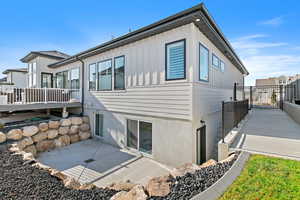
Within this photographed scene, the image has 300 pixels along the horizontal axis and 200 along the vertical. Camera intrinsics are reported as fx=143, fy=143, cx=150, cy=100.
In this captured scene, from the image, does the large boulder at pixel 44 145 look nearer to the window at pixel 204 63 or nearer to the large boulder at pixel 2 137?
the large boulder at pixel 2 137

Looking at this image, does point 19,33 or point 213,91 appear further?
point 19,33

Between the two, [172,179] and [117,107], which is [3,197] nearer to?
[172,179]

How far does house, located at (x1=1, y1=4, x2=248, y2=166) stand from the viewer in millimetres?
5008

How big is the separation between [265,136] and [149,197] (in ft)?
15.9

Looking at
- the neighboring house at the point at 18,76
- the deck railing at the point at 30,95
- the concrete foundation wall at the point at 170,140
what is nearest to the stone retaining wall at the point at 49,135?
the deck railing at the point at 30,95

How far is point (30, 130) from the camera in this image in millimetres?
6875

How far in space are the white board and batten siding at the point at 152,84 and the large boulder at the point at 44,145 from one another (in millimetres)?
3479

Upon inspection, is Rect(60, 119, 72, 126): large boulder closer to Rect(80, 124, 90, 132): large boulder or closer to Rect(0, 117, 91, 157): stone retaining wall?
Rect(0, 117, 91, 157): stone retaining wall

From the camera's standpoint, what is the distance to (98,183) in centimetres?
444

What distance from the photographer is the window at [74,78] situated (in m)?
10.4

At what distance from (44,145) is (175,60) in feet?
24.7

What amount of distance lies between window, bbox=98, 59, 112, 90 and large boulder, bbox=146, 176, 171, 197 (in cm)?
598

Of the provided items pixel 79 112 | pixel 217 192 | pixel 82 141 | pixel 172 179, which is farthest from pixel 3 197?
pixel 79 112

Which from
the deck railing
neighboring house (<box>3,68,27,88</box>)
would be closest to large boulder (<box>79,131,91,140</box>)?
the deck railing
